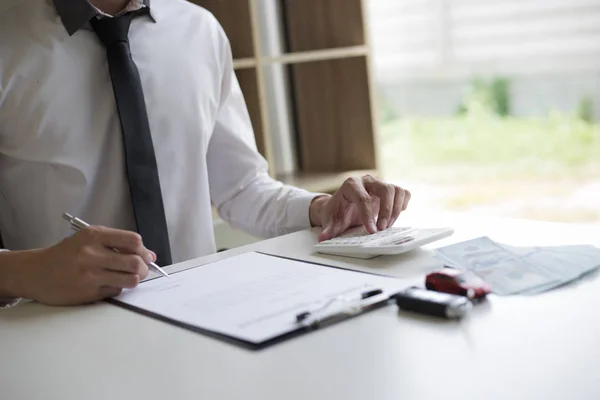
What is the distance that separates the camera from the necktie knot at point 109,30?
1.44 metres

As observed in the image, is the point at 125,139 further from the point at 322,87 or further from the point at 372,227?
the point at 322,87

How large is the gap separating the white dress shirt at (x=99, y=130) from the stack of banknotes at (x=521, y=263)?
0.43 meters

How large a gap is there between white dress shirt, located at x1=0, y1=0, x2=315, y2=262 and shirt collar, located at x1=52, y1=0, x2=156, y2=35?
0.6 inches

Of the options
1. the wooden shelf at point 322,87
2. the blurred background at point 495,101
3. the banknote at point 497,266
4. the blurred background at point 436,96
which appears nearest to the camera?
the banknote at point 497,266

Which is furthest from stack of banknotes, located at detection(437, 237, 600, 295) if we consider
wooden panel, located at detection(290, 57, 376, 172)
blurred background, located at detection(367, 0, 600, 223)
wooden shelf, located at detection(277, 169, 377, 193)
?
blurred background, located at detection(367, 0, 600, 223)

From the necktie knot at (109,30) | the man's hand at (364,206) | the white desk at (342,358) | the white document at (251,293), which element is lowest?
the white desk at (342,358)

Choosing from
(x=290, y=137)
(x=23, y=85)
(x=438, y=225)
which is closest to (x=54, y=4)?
(x=23, y=85)

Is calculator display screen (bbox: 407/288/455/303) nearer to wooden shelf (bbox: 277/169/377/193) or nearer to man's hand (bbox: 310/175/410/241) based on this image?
man's hand (bbox: 310/175/410/241)

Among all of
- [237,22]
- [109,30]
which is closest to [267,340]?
[109,30]

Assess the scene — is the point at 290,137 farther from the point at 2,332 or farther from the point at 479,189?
the point at 2,332

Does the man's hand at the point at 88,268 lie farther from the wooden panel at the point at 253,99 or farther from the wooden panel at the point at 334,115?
the wooden panel at the point at 334,115

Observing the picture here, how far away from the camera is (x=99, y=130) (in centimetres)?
145

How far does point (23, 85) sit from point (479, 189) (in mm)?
2503

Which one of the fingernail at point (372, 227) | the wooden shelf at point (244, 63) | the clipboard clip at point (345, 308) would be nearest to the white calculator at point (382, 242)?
the fingernail at point (372, 227)
